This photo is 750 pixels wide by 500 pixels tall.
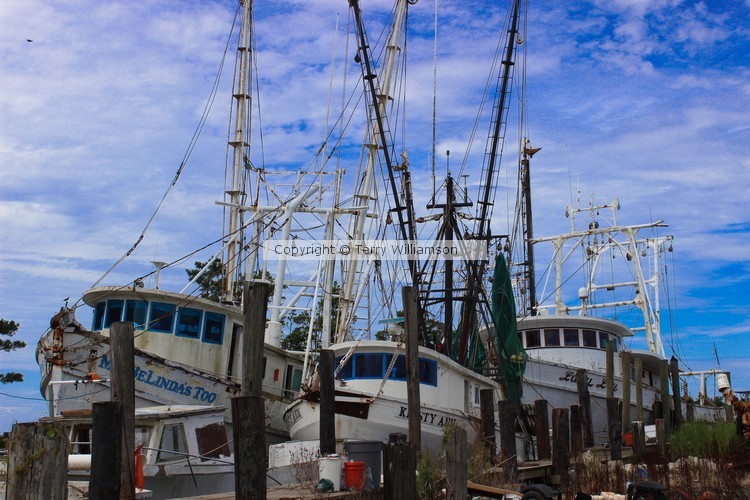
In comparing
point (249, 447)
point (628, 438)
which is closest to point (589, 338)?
point (628, 438)

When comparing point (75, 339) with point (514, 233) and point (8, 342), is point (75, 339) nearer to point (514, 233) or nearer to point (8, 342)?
point (8, 342)

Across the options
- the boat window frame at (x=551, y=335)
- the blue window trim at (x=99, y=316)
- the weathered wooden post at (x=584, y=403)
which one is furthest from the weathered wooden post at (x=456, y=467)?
the boat window frame at (x=551, y=335)

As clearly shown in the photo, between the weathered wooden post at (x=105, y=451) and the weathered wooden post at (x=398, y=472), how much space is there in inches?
151

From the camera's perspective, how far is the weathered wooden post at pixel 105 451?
1005 centimetres

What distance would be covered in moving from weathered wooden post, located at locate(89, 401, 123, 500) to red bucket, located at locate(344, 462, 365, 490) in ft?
11.3

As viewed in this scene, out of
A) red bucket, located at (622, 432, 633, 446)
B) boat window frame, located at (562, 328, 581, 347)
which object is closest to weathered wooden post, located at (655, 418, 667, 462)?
red bucket, located at (622, 432, 633, 446)

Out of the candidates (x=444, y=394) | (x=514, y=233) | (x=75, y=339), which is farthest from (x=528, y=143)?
(x=75, y=339)

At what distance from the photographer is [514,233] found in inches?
1217

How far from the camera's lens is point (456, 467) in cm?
1245

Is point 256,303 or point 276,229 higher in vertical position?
point 276,229

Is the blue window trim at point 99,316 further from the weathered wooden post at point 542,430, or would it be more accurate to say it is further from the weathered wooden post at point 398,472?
the weathered wooden post at point 398,472

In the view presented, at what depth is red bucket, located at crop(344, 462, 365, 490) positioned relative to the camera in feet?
40.1

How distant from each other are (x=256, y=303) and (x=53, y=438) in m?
3.87

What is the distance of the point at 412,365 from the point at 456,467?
383 cm
